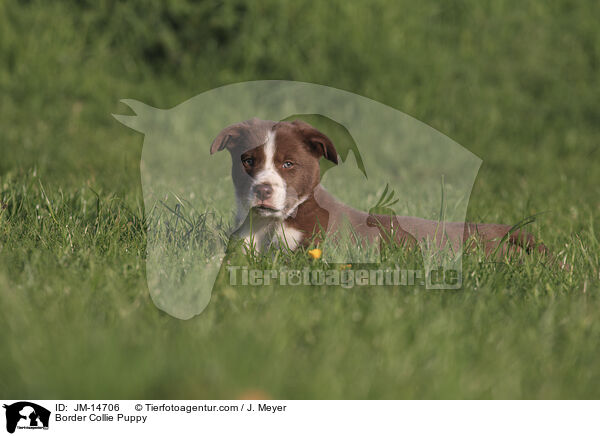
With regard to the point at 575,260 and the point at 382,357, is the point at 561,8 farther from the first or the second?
the point at 382,357

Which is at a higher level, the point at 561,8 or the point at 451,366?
the point at 561,8

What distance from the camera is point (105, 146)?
7195mm

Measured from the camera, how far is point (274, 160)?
11.7 feet

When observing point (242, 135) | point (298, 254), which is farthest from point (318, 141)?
point (298, 254)

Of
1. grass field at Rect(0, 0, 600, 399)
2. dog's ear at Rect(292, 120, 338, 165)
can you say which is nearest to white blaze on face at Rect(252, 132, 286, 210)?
dog's ear at Rect(292, 120, 338, 165)

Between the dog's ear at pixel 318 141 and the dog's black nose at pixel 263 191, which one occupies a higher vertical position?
the dog's ear at pixel 318 141

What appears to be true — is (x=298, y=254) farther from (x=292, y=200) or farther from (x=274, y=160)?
(x=274, y=160)

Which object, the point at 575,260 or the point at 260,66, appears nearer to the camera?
the point at 575,260

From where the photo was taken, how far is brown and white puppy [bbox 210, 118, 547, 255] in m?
3.56

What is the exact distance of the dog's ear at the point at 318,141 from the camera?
360 centimetres

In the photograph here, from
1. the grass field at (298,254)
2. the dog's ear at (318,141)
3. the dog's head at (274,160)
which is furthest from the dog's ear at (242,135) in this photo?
the grass field at (298,254)

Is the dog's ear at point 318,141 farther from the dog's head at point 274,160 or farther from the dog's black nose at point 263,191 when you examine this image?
the dog's black nose at point 263,191

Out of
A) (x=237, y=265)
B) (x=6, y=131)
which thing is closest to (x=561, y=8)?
(x=6, y=131)

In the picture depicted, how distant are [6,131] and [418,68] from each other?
475cm
